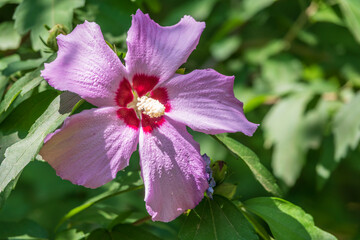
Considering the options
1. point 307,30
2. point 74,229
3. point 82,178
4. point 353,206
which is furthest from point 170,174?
point 353,206

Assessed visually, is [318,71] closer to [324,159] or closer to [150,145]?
[324,159]

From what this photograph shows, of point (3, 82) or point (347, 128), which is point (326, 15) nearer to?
point (347, 128)

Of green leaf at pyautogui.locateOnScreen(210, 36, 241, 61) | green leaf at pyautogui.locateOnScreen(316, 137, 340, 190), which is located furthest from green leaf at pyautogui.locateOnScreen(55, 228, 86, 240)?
green leaf at pyautogui.locateOnScreen(210, 36, 241, 61)

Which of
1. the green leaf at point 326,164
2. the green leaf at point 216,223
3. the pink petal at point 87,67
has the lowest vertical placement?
the green leaf at point 326,164

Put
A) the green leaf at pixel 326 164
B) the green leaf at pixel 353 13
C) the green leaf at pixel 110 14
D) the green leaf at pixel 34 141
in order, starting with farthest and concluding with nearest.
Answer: the green leaf at pixel 353 13 → the green leaf at pixel 326 164 → the green leaf at pixel 110 14 → the green leaf at pixel 34 141

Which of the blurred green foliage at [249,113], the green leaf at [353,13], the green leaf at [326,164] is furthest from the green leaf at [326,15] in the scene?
the green leaf at [326,164]

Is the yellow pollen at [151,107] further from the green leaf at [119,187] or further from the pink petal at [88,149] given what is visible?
the green leaf at [119,187]
